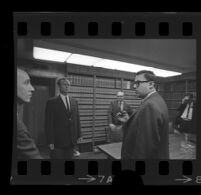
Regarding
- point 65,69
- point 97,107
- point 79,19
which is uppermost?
point 79,19

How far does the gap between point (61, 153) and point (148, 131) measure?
80cm

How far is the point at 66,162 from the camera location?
7.40 ft

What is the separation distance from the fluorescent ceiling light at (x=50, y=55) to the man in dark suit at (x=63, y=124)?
0.61ft

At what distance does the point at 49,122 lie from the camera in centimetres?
221

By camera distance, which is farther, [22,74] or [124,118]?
[124,118]

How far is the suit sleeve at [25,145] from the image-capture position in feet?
7.22

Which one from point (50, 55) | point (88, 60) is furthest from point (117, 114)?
point (50, 55)

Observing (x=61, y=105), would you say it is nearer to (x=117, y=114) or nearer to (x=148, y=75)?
(x=117, y=114)

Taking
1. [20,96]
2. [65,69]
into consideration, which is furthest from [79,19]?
[20,96]

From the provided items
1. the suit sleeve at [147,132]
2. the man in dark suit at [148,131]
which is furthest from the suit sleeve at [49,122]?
the suit sleeve at [147,132]

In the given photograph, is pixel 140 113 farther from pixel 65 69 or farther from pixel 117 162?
pixel 65 69

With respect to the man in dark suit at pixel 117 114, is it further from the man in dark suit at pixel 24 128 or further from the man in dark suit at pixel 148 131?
the man in dark suit at pixel 24 128

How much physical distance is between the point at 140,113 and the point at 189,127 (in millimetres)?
463

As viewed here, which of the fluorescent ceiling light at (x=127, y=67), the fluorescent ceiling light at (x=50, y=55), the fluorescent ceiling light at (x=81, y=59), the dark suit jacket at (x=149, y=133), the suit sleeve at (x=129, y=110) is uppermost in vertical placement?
the fluorescent ceiling light at (x=50, y=55)
